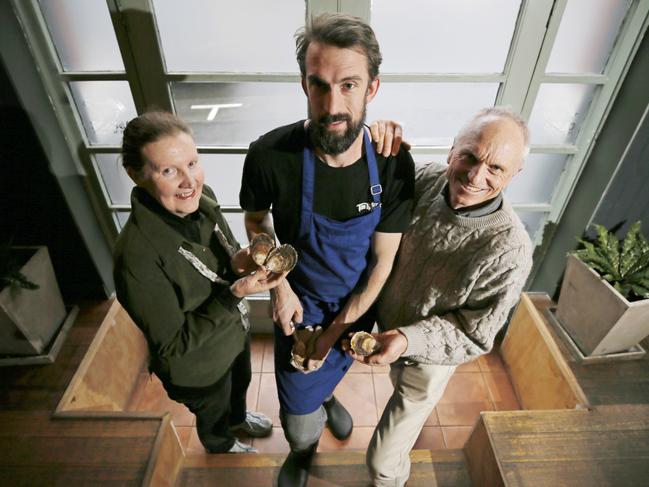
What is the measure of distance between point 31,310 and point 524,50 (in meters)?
3.29

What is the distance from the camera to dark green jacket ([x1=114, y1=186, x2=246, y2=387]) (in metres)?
1.37

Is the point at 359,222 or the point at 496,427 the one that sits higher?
the point at 359,222

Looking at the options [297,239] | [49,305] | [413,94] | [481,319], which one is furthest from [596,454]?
[49,305]

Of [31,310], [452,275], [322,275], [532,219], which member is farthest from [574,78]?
[31,310]

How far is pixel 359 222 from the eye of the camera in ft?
5.15

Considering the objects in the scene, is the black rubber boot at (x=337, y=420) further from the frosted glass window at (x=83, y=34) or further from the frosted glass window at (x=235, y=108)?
the frosted glass window at (x=83, y=34)

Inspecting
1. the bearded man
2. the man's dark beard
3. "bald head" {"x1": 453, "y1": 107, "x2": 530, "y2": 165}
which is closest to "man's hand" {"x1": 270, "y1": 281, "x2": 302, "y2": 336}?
the bearded man

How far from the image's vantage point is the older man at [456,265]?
4.58 feet

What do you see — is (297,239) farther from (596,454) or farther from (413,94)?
(596,454)

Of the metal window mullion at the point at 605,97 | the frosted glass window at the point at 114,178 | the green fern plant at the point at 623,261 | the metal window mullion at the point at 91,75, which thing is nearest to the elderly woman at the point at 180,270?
the metal window mullion at the point at 91,75

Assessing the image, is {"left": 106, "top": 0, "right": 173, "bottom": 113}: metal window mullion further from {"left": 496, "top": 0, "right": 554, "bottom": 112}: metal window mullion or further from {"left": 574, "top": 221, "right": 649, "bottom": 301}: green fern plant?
{"left": 574, "top": 221, "right": 649, "bottom": 301}: green fern plant

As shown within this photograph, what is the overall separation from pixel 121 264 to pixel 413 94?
1.79 m

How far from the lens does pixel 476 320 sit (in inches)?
58.5

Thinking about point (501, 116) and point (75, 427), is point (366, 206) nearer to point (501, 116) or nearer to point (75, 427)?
point (501, 116)
